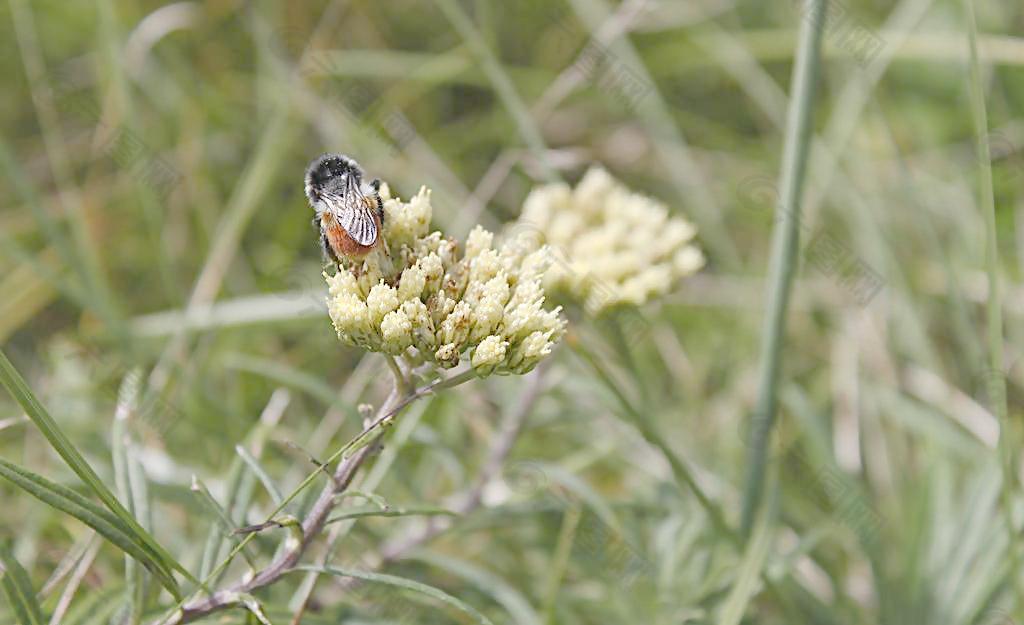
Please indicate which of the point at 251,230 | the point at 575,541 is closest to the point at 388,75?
the point at 251,230

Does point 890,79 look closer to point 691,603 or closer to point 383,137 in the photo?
point 383,137

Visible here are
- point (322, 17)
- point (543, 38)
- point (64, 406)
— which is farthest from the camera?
point (543, 38)

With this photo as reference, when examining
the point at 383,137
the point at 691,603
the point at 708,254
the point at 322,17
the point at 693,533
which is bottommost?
the point at 691,603

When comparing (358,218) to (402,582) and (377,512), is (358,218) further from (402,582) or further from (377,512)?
(402,582)

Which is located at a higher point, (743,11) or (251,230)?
(743,11)

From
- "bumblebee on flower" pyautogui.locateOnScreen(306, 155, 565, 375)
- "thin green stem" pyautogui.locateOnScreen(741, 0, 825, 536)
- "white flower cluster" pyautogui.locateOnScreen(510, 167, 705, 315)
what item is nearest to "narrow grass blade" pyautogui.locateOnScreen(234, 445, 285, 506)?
"bumblebee on flower" pyautogui.locateOnScreen(306, 155, 565, 375)

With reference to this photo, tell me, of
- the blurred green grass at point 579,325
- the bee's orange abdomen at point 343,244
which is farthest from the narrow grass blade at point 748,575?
the bee's orange abdomen at point 343,244

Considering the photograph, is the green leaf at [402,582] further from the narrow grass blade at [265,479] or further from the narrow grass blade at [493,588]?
the narrow grass blade at [493,588]
